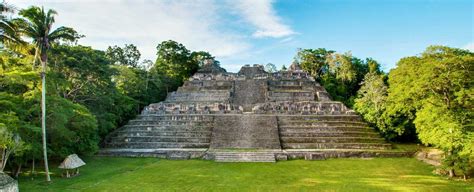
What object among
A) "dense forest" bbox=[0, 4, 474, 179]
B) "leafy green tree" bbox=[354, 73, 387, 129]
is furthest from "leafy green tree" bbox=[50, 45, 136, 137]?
"leafy green tree" bbox=[354, 73, 387, 129]

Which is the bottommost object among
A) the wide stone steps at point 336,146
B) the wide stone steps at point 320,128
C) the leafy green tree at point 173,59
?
the wide stone steps at point 336,146

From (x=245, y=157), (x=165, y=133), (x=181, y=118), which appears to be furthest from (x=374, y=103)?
(x=165, y=133)

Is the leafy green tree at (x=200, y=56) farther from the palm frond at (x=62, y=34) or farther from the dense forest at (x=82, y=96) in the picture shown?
the palm frond at (x=62, y=34)

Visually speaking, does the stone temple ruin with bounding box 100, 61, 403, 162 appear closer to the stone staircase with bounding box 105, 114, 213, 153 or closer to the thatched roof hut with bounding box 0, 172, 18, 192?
the stone staircase with bounding box 105, 114, 213, 153

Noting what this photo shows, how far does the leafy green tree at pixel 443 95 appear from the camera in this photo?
11664 mm

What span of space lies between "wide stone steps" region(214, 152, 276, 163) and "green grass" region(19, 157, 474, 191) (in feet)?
2.36

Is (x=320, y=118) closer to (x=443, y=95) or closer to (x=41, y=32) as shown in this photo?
(x=443, y=95)

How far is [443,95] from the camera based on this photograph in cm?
1271

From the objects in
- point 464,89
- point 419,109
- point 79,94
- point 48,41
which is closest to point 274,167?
point 419,109

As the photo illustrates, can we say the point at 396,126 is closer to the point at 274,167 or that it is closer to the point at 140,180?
the point at 274,167

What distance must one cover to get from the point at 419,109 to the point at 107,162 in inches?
573

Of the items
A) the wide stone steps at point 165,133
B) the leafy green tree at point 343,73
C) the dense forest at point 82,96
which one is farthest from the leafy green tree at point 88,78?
the leafy green tree at point 343,73

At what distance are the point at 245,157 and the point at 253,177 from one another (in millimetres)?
3912

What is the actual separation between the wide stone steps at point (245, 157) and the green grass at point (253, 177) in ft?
2.36
